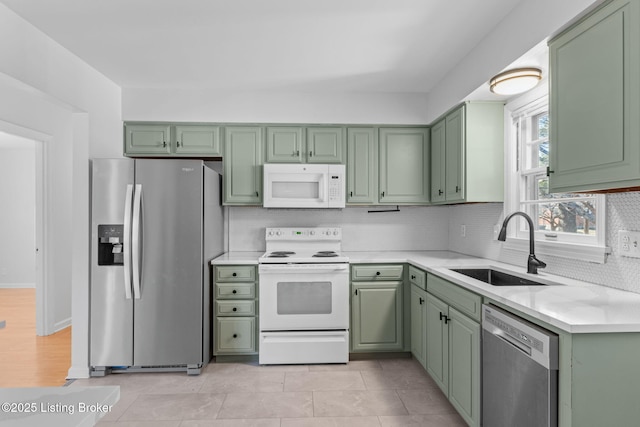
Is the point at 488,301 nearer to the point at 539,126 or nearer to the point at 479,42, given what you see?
the point at 539,126

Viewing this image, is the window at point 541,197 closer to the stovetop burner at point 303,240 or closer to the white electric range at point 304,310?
the white electric range at point 304,310

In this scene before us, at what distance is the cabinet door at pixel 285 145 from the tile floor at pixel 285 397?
1859 millimetres

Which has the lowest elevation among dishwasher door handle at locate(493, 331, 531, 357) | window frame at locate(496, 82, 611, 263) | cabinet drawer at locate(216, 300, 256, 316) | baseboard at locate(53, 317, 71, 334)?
baseboard at locate(53, 317, 71, 334)

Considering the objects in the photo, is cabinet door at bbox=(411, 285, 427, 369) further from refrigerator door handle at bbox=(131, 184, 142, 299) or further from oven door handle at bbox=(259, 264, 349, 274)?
refrigerator door handle at bbox=(131, 184, 142, 299)

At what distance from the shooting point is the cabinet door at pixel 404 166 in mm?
3559

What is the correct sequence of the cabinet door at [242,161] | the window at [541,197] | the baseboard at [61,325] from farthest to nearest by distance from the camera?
the baseboard at [61,325] → the cabinet door at [242,161] → the window at [541,197]

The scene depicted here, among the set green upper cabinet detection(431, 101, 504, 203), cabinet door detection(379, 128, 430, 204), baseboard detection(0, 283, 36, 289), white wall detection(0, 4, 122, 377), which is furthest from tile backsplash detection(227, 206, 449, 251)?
baseboard detection(0, 283, 36, 289)

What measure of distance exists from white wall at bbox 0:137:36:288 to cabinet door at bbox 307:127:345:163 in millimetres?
5049

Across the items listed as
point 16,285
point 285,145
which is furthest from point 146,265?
point 16,285

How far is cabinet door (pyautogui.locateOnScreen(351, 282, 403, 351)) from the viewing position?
3.17 meters

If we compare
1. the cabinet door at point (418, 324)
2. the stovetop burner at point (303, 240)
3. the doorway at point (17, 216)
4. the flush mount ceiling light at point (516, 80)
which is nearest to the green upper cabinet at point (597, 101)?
the flush mount ceiling light at point (516, 80)

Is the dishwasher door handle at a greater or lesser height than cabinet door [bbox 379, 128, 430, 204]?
lesser

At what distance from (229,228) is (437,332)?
225cm

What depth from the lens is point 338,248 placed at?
12.1 ft
